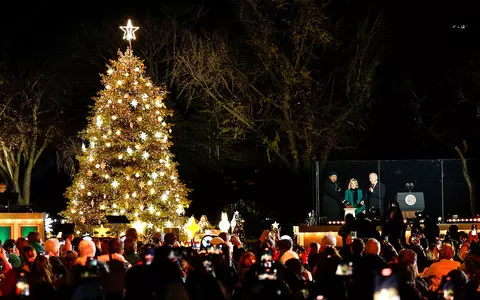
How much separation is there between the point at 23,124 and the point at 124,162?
60.6ft

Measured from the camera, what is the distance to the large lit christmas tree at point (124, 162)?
3250cm

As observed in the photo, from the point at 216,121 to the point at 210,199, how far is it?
3.34 meters

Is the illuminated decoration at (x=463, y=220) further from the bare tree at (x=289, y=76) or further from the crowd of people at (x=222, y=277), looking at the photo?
the crowd of people at (x=222, y=277)

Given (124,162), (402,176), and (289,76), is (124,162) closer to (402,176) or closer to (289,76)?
(402,176)

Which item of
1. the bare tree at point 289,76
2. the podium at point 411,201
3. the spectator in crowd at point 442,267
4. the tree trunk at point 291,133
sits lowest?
the spectator in crowd at point 442,267

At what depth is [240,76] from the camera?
45.2 m

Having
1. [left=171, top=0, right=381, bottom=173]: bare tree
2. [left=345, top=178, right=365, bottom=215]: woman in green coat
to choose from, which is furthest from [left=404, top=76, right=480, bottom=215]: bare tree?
[left=345, top=178, right=365, bottom=215]: woman in green coat

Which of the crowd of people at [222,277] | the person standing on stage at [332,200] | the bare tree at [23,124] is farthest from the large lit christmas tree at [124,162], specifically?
the bare tree at [23,124]

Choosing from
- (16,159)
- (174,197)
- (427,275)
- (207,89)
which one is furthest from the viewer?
(16,159)

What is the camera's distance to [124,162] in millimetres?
32875

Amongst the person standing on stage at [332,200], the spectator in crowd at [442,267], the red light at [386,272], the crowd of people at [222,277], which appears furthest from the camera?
the person standing on stage at [332,200]

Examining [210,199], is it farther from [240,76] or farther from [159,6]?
[159,6]

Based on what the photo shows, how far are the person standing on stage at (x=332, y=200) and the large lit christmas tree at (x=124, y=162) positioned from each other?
7.25m

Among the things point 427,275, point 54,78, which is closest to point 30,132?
point 54,78
